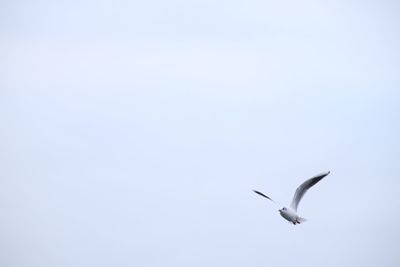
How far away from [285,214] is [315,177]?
2141mm

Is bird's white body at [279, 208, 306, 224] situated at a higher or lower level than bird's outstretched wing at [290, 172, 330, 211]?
lower

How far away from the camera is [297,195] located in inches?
1283

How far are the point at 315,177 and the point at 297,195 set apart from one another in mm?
1706

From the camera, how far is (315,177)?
102ft

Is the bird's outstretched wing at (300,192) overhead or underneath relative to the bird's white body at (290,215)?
overhead

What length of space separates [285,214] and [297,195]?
0.90 m
